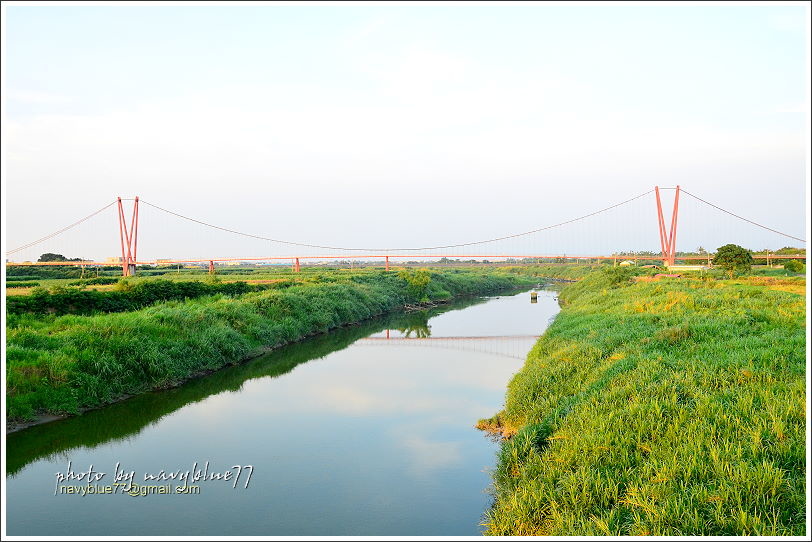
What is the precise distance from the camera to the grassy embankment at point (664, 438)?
3791 mm

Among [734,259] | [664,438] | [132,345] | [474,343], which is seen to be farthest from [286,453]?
[734,259]

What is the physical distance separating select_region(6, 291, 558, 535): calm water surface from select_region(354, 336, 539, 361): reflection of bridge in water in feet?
8.84

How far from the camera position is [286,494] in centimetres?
624

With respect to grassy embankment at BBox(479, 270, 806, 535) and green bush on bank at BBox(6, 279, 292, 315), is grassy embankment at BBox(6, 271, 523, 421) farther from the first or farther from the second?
grassy embankment at BBox(479, 270, 806, 535)

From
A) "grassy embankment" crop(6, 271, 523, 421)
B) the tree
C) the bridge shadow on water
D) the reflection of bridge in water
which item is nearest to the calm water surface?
the bridge shadow on water

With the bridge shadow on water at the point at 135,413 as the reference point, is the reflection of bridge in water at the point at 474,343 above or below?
below

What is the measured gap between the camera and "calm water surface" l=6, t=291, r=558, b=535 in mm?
5613

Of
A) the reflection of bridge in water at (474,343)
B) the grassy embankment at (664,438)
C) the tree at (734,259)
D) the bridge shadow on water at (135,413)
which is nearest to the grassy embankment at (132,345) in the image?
the bridge shadow on water at (135,413)

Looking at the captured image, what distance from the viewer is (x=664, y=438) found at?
493cm

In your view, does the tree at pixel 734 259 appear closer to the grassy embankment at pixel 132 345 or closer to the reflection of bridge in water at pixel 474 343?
the reflection of bridge in water at pixel 474 343

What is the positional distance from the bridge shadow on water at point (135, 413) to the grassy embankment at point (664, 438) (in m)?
5.52

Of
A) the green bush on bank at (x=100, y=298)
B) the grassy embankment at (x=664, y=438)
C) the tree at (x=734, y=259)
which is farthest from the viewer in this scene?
the tree at (x=734, y=259)

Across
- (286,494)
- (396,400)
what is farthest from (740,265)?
(286,494)

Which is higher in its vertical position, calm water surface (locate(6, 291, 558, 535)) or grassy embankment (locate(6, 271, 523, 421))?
grassy embankment (locate(6, 271, 523, 421))
